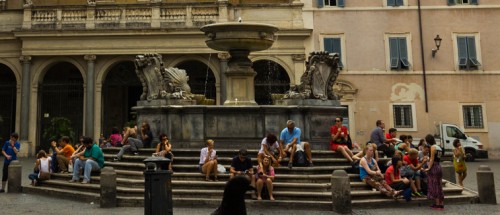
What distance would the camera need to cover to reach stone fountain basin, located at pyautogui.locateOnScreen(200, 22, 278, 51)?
13.2 m

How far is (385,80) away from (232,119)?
17.1 meters

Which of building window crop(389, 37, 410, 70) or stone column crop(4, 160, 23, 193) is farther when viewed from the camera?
building window crop(389, 37, 410, 70)

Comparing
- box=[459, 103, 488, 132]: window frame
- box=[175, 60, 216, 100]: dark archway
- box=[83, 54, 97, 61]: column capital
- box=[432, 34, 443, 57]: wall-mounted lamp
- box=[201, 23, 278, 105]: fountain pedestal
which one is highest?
box=[432, 34, 443, 57]: wall-mounted lamp

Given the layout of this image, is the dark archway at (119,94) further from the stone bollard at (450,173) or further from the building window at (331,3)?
the stone bollard at (450,173)

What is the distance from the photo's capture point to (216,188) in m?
10.4

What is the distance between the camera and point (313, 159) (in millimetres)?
11711

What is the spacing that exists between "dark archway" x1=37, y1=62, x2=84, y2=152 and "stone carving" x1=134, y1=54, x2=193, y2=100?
50.2 ft

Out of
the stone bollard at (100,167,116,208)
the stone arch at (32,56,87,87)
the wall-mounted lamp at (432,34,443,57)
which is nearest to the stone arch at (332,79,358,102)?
the wall-mounted lamp at (432,34,443,57)

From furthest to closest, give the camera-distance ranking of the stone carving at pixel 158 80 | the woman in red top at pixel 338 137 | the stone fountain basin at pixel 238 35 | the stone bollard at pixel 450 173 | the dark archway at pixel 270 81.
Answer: the dark archway at pixel 270 81
the stone carving at pixel 158 80
the stone fountain basin at pixel 238 35
the stone bollard at pixel 450 173
the woman in red top at pixel 338 137

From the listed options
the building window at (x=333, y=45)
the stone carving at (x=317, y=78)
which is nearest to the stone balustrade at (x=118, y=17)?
the building window at (x=333, y=45)

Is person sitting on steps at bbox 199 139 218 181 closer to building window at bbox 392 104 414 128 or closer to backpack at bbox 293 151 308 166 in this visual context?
backpack at bbox 293 151 308 166

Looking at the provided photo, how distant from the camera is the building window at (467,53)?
2725cm

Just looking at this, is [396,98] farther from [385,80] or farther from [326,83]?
[326,83]

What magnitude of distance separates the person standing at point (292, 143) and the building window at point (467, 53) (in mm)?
19802
